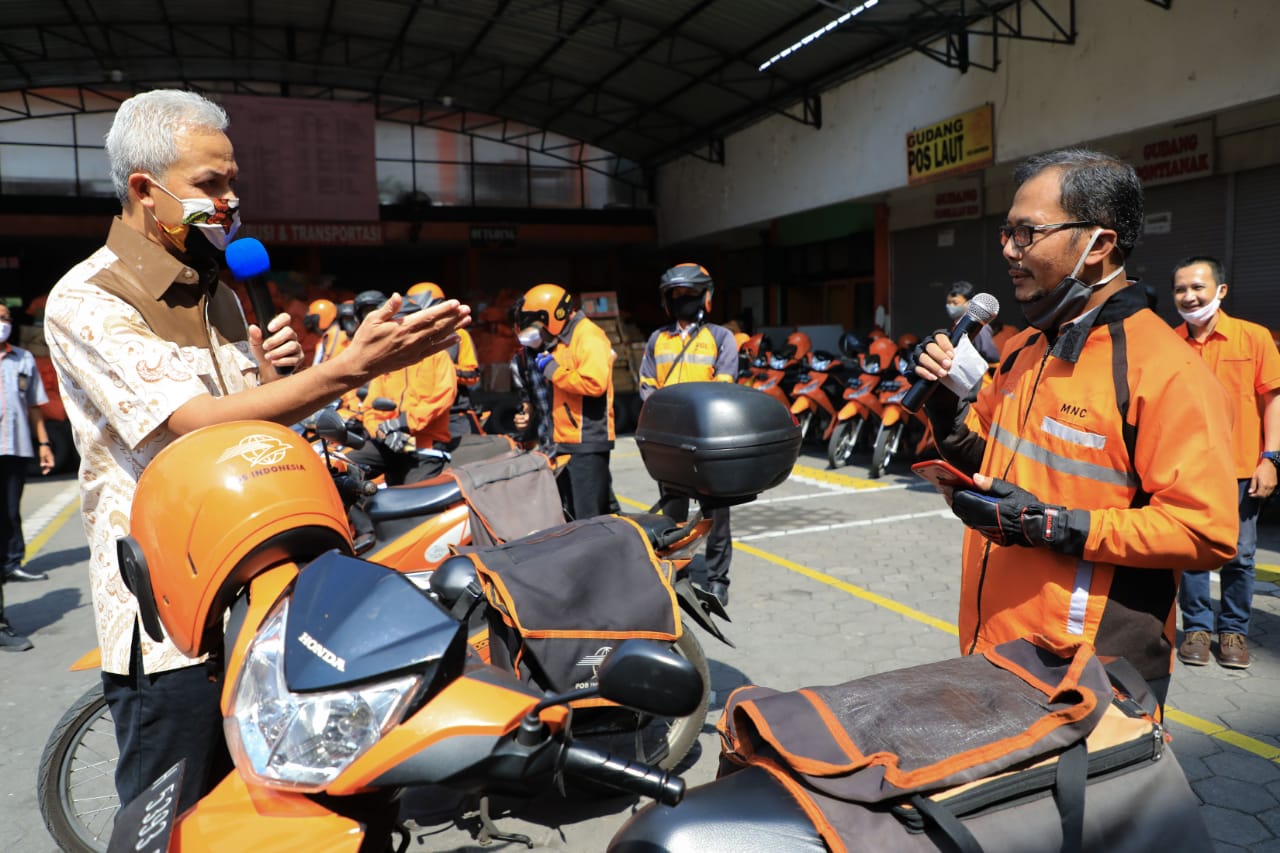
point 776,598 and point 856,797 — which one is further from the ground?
point 856,797

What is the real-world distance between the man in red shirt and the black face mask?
278cm

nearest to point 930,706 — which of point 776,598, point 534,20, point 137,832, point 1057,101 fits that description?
point 137,832

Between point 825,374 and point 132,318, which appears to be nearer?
point 132,318

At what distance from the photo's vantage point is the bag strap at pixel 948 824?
3.93 ft

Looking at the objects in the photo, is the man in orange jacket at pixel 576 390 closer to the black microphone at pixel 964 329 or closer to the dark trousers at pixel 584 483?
the dark trousers at pixel 584 483

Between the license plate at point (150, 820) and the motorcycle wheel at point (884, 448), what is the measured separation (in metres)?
9.18

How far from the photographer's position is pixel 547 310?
19.2 feet

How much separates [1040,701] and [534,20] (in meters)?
15.8

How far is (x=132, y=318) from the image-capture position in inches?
67.4

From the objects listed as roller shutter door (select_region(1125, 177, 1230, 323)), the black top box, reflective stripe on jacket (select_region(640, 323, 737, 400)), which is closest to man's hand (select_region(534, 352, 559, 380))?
reflective stripe on jacket (select_region(640, 323, 737, 400))

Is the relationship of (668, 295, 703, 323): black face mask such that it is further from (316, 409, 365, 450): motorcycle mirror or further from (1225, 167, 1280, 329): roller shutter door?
(1225, 167, 1280, 329): roller shutter door

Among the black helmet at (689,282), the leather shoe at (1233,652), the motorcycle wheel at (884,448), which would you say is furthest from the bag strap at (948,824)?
the motorcycle wheel at (884,448)

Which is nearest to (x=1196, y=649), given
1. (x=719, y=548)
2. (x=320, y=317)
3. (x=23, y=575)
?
(x=719, y=548)

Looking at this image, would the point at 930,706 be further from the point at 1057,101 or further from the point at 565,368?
the point at 1057,101
